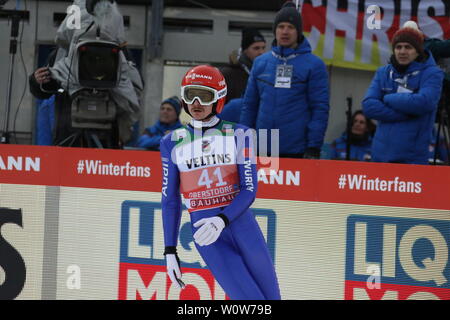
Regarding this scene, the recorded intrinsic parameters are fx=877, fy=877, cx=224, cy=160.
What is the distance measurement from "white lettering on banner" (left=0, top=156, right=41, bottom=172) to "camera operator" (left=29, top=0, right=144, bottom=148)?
517 mm

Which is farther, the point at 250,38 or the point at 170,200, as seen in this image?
the point at 250,38

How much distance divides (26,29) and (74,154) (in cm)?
286

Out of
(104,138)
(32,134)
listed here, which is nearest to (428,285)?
(104,138)

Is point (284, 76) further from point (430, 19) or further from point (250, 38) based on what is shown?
point (430, 19)

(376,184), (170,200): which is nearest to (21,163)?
(170,200)

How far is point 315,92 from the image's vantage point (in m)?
6.30

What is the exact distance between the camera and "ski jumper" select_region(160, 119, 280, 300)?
4816mm

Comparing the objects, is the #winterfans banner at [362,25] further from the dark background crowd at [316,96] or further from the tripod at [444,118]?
the dark background crowd at [316,96]

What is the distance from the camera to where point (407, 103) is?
19.9 feet

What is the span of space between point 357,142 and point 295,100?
137 centimetres

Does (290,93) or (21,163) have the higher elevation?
(290,93)

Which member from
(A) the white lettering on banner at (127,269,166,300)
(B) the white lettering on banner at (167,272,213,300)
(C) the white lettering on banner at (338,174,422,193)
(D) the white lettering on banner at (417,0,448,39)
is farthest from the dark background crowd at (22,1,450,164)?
(A) the white lettering on banner at (127,269,166,300)
